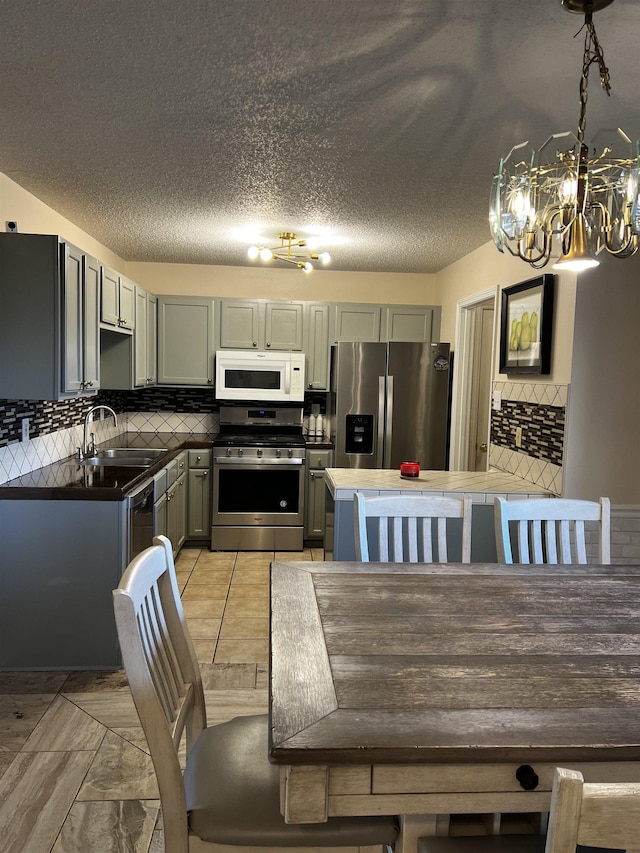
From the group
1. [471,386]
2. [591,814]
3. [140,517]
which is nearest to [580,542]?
[591,814]

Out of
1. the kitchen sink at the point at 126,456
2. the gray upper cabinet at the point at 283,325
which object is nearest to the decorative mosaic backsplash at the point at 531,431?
the gray upper cabinet at the point at 283,325

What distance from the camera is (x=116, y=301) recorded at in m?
3.85

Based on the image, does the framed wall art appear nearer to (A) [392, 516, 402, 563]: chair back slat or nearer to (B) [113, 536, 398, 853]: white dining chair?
(A) [392, 516, 402, 563]: chair back slat

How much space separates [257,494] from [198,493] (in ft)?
1.57

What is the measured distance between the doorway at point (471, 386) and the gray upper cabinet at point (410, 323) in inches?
20.5

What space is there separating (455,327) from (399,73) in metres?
3.09

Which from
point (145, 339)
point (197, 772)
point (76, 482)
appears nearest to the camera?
point (197, 772)

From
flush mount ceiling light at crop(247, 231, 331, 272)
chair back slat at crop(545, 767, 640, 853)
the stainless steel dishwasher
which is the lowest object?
the stainless steel dishwasher

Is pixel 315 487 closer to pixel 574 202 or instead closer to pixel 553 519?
pixel 553 519

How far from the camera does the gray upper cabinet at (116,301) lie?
357 centimetres

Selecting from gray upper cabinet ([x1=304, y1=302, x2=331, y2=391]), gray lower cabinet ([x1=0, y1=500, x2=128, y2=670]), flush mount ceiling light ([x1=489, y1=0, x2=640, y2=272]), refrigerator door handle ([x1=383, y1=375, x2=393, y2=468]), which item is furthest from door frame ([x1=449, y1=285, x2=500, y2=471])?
flush mount ceiling light ([x1=489, y1=0, x2=640, y2=272])

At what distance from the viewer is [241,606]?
382 cm

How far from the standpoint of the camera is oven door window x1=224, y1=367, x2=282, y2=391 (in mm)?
5164

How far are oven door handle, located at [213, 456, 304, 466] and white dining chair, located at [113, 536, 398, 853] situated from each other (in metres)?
3.37
